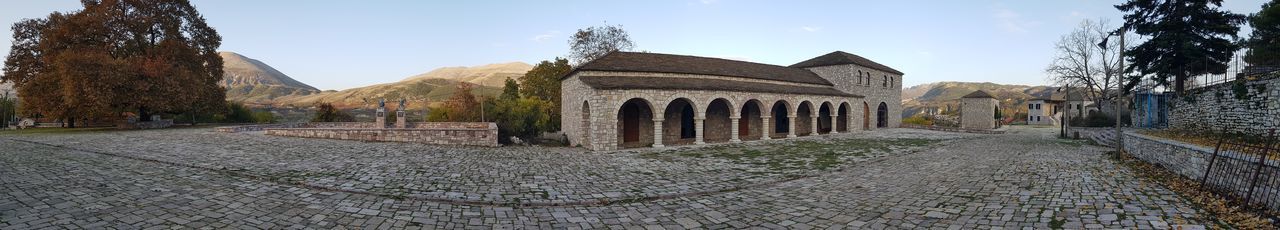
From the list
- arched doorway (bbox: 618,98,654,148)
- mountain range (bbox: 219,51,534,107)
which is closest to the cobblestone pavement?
arched doorway (bbox: 618,98,654,148)

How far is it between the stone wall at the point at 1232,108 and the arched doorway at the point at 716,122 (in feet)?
53.8

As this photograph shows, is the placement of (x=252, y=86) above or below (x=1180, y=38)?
above

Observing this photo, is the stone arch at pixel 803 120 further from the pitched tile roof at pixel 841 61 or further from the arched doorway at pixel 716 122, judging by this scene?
the arched doorway at pixel 716 122

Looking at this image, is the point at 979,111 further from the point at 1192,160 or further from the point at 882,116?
the point at 1192,160

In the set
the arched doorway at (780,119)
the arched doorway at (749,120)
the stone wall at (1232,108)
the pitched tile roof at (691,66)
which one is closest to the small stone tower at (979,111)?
the pitched tile roof at (691,66)

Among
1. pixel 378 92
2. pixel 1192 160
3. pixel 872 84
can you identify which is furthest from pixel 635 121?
pixel 378 92

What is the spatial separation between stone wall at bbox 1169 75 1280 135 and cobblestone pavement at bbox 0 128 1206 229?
5.03m

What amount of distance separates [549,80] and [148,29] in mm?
23108

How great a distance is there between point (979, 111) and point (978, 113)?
17 centimetres

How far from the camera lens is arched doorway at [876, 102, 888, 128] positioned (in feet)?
112

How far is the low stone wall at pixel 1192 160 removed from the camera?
21.3 feet

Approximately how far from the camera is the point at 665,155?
15.4 m

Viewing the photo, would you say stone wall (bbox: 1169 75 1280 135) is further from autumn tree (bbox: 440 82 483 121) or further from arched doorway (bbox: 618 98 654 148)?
autumn tree (bbox: 440 82 483 121)

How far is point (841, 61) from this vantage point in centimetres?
3122
